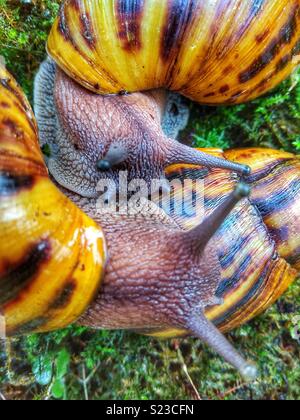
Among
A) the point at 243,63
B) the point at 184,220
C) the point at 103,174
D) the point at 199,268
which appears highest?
the point at 243,63

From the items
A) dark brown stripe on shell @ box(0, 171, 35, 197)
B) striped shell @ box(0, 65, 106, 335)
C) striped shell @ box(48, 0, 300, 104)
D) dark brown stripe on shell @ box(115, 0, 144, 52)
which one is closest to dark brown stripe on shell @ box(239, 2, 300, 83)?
striped shell @ box(48, 0, 300, 104)

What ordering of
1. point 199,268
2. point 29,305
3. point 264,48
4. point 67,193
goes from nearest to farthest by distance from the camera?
1. point 29,305
2. point 199,268
3. point 264,48
4. point 67,193

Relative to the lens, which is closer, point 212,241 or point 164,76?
point 212,241

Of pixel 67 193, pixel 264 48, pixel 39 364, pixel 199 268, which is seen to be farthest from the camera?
pixel 39 364

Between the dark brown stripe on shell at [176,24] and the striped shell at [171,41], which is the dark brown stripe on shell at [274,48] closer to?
the striped shell at [171,41]

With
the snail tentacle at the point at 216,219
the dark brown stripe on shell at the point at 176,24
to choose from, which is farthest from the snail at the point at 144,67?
the snail tentacle at the point at 216,219

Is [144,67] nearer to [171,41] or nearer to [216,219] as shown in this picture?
[171,41]
